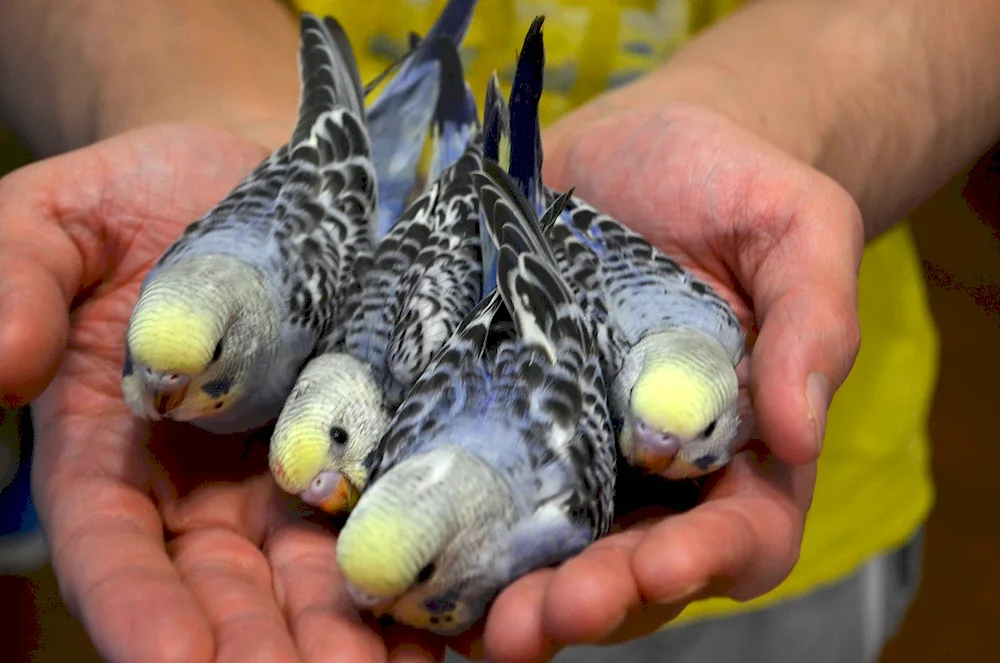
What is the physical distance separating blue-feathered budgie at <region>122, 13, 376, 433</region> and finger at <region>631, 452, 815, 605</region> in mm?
604

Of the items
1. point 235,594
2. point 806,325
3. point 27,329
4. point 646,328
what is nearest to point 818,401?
point 806,325

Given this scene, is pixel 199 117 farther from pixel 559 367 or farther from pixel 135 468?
pixel 559 367

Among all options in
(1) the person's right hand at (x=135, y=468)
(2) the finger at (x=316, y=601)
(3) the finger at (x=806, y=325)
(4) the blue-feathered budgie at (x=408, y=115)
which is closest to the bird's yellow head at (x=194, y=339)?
(1) the person's right hand at (x=135, y=468)

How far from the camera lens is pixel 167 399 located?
117cm

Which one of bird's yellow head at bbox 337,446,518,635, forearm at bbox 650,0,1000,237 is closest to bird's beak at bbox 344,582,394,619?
bird's yellow head at bbox 337,446,518,635

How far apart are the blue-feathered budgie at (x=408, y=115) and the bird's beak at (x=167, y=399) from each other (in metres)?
0.56

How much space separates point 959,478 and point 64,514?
107 inches

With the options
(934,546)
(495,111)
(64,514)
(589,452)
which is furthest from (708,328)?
(934,546)

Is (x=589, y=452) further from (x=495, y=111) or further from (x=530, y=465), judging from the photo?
(x=495, y=111)

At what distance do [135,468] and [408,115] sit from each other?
81 cm

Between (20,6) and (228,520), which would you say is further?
(20,6)

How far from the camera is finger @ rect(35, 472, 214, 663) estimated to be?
3.03 ft

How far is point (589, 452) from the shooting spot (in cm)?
109

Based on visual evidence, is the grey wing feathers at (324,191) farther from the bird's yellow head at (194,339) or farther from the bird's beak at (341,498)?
the bird's beak at (341,498)
